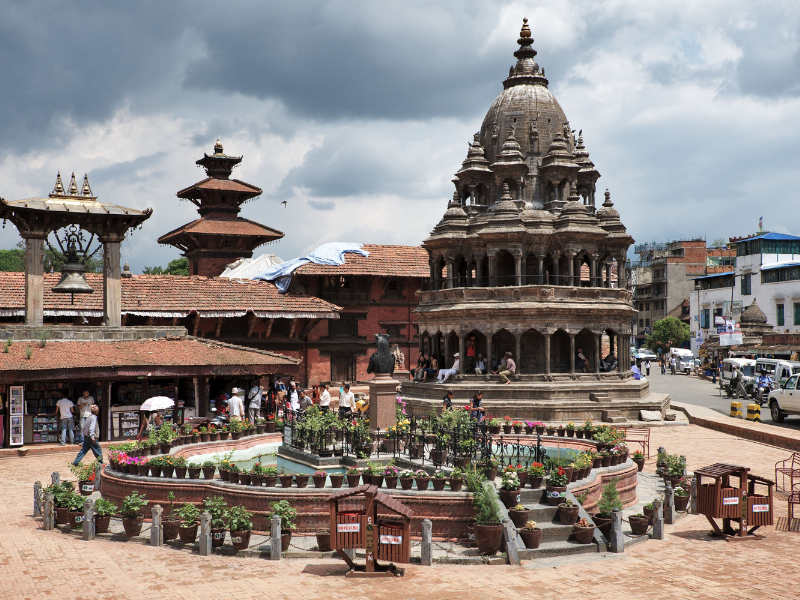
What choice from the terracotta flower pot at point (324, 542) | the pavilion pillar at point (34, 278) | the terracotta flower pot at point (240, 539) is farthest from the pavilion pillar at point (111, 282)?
the terracotta flower pot at point (324, 542)

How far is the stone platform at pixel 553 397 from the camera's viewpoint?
3173cm

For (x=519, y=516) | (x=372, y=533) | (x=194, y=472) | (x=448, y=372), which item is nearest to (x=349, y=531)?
(x=372, y=533)

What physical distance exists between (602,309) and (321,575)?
963 inches

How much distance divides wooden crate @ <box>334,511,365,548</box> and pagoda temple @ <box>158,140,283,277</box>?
128 ft

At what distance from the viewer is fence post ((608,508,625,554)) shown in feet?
45.3

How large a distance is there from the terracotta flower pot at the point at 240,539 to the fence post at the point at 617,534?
6.63 m

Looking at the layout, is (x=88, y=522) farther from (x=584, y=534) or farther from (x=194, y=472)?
(x=584, y=534)

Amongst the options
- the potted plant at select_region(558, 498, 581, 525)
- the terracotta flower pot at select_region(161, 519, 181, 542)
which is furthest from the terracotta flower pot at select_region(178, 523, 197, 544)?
the potted plant at select_region(558, 498, 581, 525)

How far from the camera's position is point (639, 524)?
14758 millimetres

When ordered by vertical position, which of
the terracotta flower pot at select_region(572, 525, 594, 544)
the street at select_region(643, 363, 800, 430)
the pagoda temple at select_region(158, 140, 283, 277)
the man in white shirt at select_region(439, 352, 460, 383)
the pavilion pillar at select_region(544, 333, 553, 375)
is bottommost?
the terracotta flower pot at select_region(572, 525, 594, 544)

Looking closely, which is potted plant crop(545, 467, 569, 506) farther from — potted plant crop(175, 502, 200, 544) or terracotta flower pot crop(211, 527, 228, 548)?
potted plant crop(175, 502, 200, 544)

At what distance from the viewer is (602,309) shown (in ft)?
111

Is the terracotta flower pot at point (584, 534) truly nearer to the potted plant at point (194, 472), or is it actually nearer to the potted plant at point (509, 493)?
the potted plant at point (509, 493)

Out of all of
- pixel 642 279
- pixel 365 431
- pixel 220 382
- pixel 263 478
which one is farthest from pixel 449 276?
pixel 642 279
